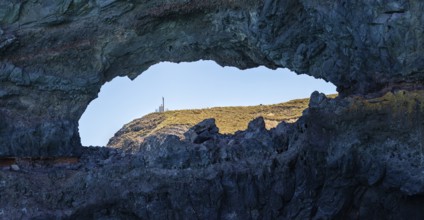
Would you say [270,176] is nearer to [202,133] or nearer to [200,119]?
[202,133]

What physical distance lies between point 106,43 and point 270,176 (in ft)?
30.7

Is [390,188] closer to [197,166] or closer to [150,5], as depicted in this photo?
[197,166]

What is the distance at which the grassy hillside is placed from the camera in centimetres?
4725

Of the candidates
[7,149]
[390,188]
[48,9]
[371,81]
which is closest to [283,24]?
[371,81]

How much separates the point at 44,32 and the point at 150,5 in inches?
186

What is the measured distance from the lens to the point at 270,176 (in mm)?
21562

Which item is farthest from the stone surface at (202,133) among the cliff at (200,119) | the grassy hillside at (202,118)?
the grassy hillside at (202,118)

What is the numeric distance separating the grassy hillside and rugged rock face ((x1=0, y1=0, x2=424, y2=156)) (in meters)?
19.8

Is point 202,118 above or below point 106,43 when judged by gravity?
below

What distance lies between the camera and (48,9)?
2422 cm

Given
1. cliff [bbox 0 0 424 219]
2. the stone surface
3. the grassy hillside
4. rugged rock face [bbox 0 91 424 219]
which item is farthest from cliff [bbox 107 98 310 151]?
rugged rock face [bbox 0 91 424 219]

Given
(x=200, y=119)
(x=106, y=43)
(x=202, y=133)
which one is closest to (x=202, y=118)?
(x=200, y=119)

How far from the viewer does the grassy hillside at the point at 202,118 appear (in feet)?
155

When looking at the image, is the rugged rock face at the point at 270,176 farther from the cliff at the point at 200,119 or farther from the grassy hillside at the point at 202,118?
the grassy hillside at the point at 202,118
